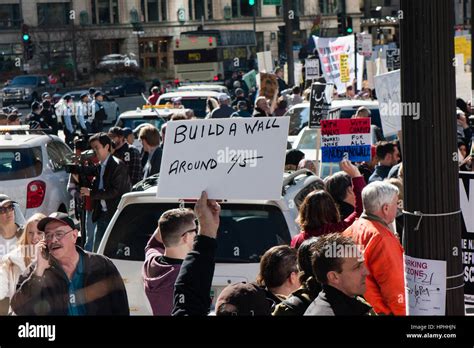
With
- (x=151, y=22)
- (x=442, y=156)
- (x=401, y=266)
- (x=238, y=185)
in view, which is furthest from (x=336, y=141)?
(x=151, y=22)

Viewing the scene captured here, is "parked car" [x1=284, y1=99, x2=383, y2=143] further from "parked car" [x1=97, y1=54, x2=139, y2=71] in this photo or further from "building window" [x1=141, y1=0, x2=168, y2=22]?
"building window" [x1=141, y1=0, x2=168, y2=22]

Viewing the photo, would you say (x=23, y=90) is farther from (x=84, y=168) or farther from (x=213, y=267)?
(x=213, y=267)

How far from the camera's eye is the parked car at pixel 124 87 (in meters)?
56.4

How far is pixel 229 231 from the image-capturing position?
718cm

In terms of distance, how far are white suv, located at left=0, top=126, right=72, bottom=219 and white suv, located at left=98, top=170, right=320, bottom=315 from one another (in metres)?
5.07

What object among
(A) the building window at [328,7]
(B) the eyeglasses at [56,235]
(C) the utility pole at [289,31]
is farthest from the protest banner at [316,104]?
(A) the building window at [328,7]

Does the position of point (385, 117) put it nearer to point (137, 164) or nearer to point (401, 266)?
point (137, 164)

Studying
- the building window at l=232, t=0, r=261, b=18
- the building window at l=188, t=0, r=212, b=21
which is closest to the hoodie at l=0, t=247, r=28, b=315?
the building window at l=232, t=0, r=261, b=18

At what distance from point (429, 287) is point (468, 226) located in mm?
1449

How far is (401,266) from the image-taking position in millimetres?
5996

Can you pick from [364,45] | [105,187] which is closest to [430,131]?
[105,187]

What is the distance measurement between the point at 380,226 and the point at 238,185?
128 centimetres

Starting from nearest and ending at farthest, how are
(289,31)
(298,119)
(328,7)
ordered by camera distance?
(298,119), (289,31), (328,7)

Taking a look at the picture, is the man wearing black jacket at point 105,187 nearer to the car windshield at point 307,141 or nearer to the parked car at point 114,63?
the car windshield at point 307,141
